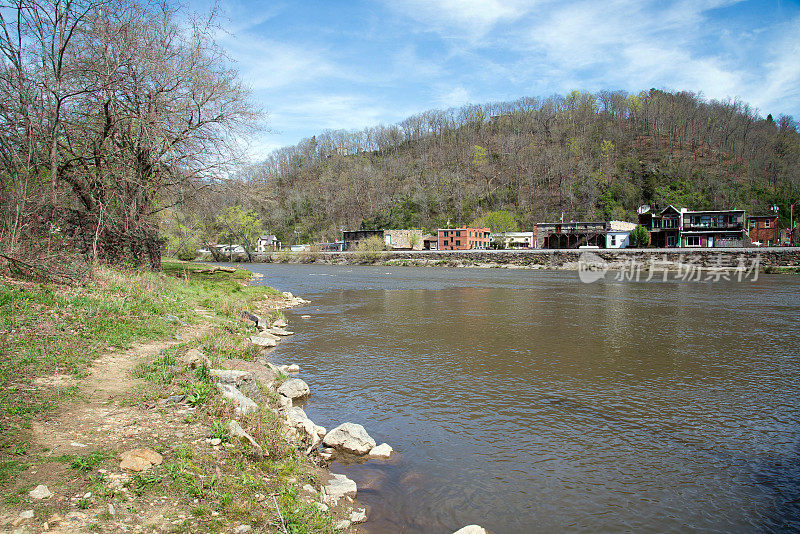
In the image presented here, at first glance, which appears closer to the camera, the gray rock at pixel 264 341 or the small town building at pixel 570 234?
the gray rock at pixel 264 341

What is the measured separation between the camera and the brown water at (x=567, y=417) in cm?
661

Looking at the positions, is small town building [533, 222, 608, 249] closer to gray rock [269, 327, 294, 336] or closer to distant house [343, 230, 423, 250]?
distant house [343, 230, 423, 250]

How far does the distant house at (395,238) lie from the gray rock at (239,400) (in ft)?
294

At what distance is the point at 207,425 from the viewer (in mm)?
6480

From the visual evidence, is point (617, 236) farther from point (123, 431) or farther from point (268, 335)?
point (123, 431)

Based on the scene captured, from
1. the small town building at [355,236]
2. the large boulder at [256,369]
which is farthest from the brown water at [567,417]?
the small town building at [355,236]

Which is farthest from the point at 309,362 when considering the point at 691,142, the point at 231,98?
the point at 691,142

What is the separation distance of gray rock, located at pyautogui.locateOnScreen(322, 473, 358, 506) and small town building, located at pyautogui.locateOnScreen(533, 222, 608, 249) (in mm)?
87077

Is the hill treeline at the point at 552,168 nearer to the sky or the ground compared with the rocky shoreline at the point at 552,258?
nearer to the sky

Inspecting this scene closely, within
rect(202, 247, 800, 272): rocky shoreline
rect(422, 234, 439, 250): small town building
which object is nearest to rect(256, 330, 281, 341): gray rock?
rect(202, 247, 800, 272): rocky shoreline

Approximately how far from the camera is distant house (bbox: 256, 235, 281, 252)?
10554cm

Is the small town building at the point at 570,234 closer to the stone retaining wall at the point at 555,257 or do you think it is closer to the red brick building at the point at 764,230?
the stone retaining wall at the point at 555,257

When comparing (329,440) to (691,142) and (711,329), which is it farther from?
(691,142)

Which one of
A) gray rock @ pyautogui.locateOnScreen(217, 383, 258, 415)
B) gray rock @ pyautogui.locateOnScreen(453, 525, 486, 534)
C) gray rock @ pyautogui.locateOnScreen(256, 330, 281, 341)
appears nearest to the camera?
gray rock @ pyautogui.locateOnScreen(453, 525, 486, 534)
